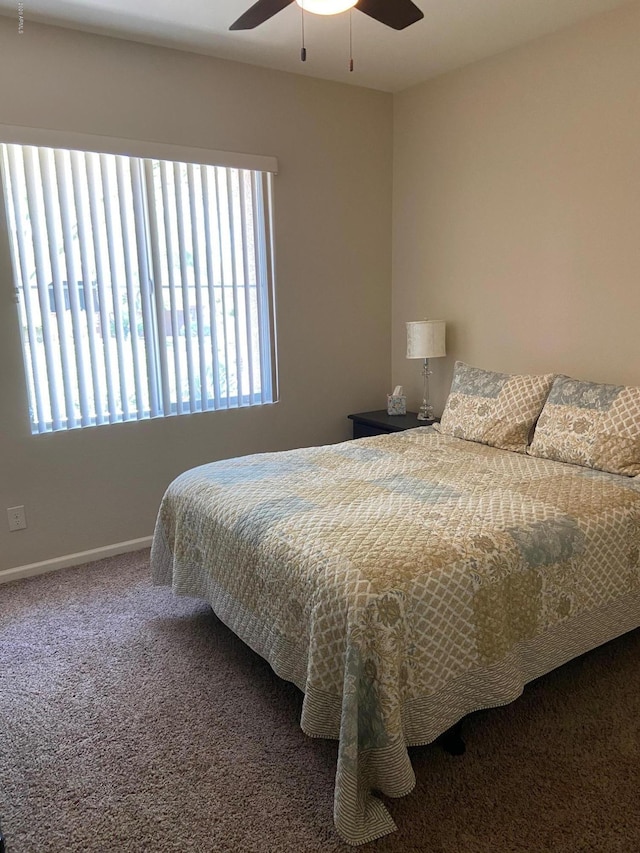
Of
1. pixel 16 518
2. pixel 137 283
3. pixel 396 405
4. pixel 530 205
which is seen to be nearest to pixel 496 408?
pixel 396 405

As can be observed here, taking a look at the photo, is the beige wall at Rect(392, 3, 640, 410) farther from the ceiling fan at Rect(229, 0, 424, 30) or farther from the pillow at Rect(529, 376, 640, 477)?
the ceiling fan at Rect(229, 0, 424, 30)

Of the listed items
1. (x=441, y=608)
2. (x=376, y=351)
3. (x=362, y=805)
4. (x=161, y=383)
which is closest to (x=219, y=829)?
(x=362, y=805)

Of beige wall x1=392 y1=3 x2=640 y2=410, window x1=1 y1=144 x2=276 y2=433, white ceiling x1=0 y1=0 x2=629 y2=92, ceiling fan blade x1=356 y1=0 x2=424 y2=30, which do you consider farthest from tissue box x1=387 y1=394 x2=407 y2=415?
ceiling fan blade x1=356 y1=0 x2=424 y2=30

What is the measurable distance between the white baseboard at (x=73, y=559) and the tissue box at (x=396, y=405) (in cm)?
174

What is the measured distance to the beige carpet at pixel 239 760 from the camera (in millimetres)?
1663

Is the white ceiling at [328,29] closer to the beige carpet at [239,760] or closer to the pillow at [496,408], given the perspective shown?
the pillow at [496,408]

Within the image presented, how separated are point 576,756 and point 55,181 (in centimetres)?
325

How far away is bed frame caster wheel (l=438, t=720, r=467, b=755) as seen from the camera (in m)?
1.93

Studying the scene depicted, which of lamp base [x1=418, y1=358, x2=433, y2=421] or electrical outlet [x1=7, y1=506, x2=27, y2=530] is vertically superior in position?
lamp base [x1=418, y1=358, x2=433, y2=421]

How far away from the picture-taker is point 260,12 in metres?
2.17

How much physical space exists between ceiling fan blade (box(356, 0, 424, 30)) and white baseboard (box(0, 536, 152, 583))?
2.81 metres

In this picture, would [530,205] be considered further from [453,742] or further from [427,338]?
[453,742]

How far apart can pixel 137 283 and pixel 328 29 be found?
159 cm

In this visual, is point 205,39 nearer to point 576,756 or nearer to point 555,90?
point 555,90
